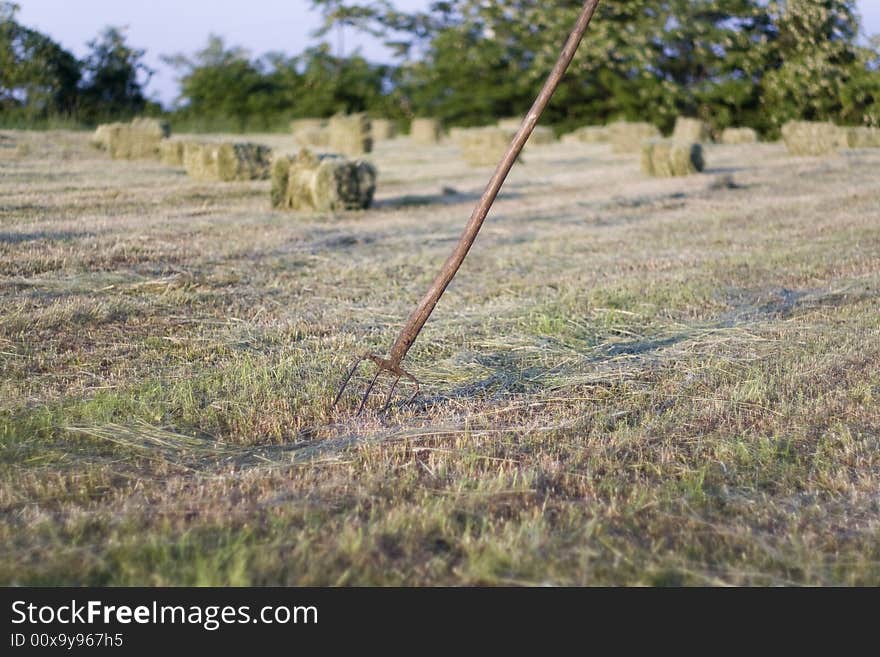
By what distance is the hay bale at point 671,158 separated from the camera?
1536 centimetres

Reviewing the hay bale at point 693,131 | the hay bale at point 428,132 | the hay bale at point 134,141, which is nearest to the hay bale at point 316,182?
the hay bale at point 134,141

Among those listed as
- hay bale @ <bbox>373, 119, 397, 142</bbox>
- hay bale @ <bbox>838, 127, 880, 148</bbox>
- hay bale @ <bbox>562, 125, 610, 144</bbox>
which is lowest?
hay bale @ <bbox>838, 127, 880, 148</bbox>

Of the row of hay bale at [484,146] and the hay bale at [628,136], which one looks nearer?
the row of hay bale at [484,146]

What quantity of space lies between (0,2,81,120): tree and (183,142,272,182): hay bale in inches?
80.2

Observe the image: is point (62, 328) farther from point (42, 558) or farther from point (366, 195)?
point (366, 195)

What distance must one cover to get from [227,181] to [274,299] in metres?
7.01

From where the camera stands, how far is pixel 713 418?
421cm

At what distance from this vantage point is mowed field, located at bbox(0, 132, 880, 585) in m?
2.92

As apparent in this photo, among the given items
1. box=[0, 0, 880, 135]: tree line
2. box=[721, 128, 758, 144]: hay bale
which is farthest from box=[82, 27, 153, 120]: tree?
box=[721, 128, 758, 144]: hay bale

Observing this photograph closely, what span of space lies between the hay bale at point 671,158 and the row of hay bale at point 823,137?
115 inches

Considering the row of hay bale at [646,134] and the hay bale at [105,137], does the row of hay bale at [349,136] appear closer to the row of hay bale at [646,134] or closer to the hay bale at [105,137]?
the row of hay bale at [646,134]

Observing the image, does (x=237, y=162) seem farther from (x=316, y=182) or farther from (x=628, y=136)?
(x=628, y=136)

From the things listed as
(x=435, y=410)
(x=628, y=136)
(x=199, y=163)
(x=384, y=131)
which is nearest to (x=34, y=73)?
(x=199, y=163)

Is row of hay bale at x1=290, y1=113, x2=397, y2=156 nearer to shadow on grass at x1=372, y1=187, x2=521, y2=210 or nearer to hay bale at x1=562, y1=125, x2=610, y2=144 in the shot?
hay bale at x1=562, y1=125, x2=610, y2=144
